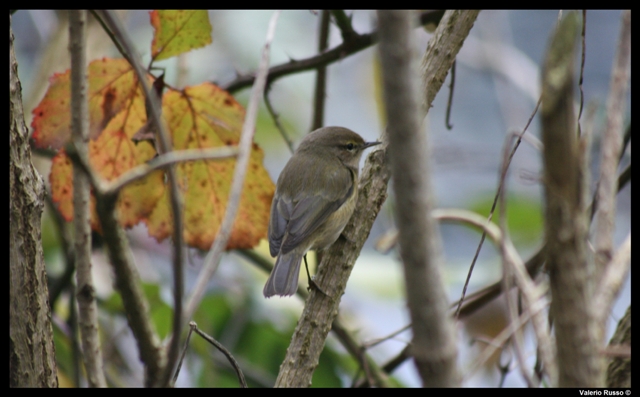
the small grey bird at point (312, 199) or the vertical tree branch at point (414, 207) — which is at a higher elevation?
the small grey bird at point (312, 199)

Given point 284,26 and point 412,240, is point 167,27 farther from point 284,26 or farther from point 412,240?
point 284,26

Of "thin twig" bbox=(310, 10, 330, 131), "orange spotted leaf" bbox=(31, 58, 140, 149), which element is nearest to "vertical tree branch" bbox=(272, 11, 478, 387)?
"thin twig" bbox=(310, 10, 330, 131)

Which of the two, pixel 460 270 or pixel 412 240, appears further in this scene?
pixel 460 270

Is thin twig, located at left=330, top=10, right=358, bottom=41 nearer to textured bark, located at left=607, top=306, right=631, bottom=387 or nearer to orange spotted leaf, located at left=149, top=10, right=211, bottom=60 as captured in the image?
orange spotted leaf, located at left=149, top=10, right=211, bottom=60

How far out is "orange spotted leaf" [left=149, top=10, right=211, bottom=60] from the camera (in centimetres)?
236

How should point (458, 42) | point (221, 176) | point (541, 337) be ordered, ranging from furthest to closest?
point (221, 176)
point (458, 42)
point (541, 337)

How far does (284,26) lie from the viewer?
6.30 m

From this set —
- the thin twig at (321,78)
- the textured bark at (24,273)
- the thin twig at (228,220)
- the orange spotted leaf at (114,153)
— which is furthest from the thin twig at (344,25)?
the textured bark at (24,273)

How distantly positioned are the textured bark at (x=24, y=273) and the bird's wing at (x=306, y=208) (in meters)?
1.80

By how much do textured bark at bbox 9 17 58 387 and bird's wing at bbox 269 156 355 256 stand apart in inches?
70.7

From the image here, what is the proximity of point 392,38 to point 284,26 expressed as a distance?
5516 millimetres

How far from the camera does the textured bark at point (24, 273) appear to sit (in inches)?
65.4

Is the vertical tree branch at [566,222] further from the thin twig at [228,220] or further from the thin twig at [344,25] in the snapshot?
the thin twig at [344,25]

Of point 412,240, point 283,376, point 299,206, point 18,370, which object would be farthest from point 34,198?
point 299,206
